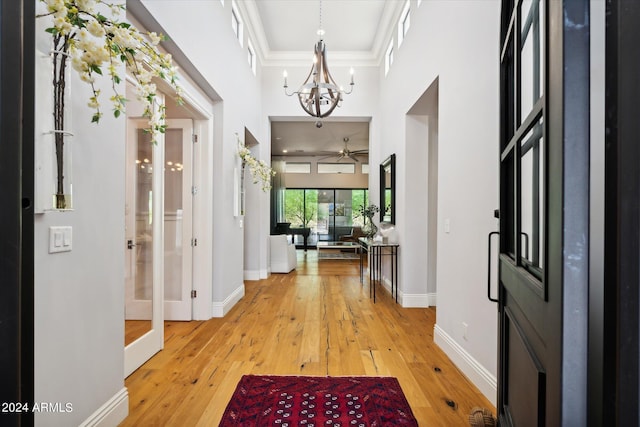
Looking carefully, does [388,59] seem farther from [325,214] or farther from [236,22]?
[325,214]

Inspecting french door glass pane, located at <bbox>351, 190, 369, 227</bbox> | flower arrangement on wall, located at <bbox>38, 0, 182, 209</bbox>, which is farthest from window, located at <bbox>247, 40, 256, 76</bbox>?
french door glass pane, located at <bbox>351, 190, 369, 227</bbox>

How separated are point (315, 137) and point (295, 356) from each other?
23.5 feet

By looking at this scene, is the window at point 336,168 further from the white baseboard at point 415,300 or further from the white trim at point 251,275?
the white baseboard at point 415,300

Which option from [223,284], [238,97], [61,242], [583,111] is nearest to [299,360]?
[223,284]

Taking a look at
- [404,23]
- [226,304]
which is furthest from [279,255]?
[404,23]

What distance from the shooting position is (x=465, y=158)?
2443mm

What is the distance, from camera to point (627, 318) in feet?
1.63

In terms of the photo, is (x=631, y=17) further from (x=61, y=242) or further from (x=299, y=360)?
(x=299, y=360)

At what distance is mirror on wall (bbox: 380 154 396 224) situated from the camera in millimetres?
4637

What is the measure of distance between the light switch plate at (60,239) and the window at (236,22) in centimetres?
355

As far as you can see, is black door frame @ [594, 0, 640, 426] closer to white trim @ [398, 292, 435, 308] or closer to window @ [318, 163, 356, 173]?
white trim @ [398, 292, 435, 308]

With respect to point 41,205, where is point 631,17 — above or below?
above

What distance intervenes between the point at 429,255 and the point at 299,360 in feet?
7.87

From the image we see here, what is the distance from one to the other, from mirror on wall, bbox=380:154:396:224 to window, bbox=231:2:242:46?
8.83ft
